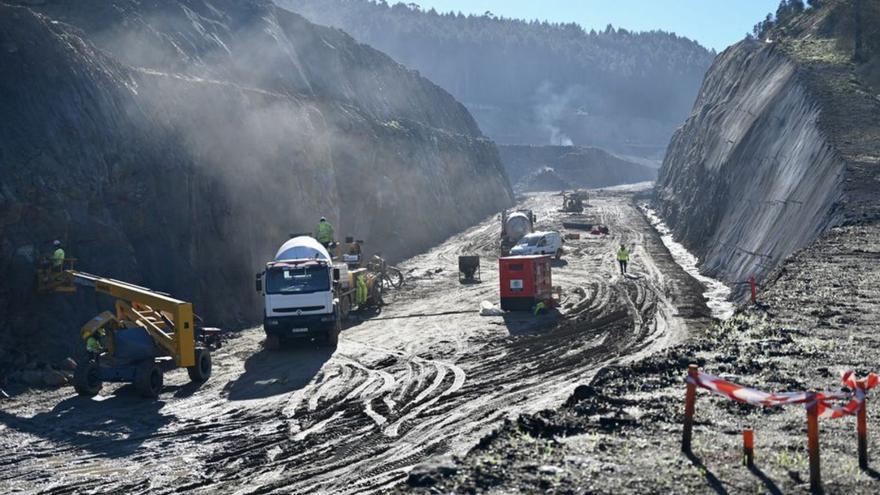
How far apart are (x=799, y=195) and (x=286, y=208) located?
22232 millimetres

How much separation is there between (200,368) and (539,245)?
3060cm

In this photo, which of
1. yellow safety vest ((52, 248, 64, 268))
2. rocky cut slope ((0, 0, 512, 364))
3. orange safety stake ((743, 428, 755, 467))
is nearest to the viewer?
orange safety stake ((743, 428, 755, 467))

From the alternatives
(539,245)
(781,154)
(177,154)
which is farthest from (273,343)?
(781,154)

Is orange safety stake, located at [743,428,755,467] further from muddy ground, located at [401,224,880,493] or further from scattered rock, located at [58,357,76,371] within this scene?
scattered rock, located at [58,357,76,371]

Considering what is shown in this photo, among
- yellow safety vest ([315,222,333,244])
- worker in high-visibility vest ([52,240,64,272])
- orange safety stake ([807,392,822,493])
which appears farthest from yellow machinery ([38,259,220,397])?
orange safety stake ([807,392,822,493])

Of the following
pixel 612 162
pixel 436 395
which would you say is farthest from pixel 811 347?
pixel 612 162

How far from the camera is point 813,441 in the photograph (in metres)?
11.0

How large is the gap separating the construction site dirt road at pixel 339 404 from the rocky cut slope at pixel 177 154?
138 inches

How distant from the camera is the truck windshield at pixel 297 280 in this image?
28047mm

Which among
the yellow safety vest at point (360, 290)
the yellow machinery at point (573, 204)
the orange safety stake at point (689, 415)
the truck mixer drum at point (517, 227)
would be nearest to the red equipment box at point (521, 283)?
the yellow safety vest at point (360, 290)

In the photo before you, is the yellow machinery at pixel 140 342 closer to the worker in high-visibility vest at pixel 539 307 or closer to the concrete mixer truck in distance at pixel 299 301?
the concrete mixer truck in distance at pixel 299 301

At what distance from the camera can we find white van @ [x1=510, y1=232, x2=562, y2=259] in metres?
51.0

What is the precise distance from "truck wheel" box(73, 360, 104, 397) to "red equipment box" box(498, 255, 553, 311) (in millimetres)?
16518

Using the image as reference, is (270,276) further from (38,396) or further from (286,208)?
(286,208)
